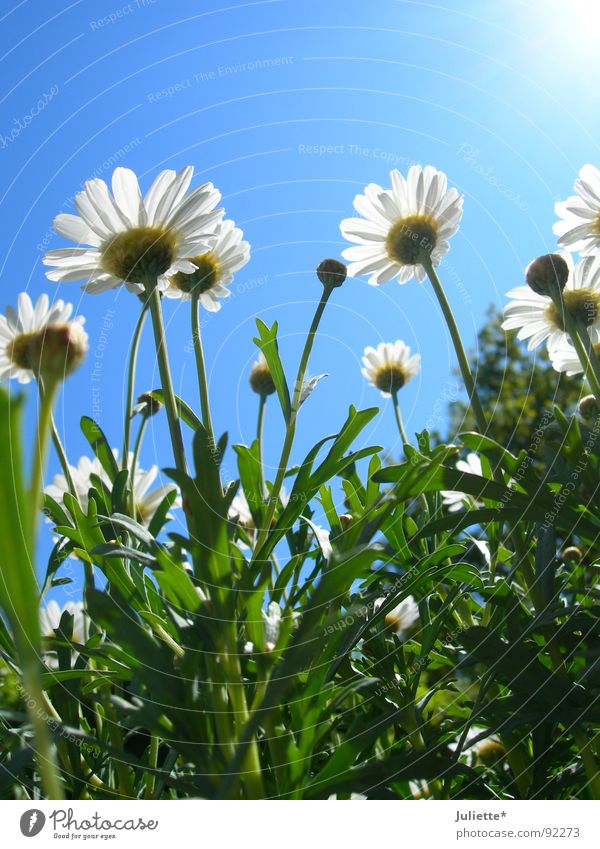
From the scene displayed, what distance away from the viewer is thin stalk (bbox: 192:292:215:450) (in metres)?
0.84

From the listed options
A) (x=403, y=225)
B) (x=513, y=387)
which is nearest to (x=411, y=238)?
(x=403, y=225)

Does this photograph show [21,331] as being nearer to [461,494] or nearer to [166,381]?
[166,381]

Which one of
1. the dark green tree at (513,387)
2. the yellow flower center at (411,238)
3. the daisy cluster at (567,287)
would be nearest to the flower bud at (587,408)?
the daisy cluster at (567,287)

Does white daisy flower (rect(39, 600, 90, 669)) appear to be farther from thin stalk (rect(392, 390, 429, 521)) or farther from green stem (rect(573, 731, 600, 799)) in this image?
green stem (rect(573, 731, 600, 799))

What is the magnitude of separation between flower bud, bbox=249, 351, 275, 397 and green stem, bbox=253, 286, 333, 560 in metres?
0.23

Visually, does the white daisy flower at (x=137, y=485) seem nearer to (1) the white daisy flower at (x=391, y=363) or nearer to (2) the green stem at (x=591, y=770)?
(1) the white daisy flower at (x=391, y=363)

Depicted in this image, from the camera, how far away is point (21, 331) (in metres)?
1.13

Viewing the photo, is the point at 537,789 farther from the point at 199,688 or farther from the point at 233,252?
the point at 233,252

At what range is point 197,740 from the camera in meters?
0.64

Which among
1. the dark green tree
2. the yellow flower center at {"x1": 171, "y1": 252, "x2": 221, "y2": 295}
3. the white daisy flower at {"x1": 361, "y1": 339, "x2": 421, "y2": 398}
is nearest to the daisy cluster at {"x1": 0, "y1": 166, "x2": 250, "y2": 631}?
the yellow flower center at {"x1": 171, "y1": 252, "x2": 221, "y2": 295}

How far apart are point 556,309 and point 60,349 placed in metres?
0.98

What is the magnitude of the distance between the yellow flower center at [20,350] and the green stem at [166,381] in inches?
13.1

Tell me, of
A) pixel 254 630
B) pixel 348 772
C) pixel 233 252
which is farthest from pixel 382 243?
pixel 348 772
